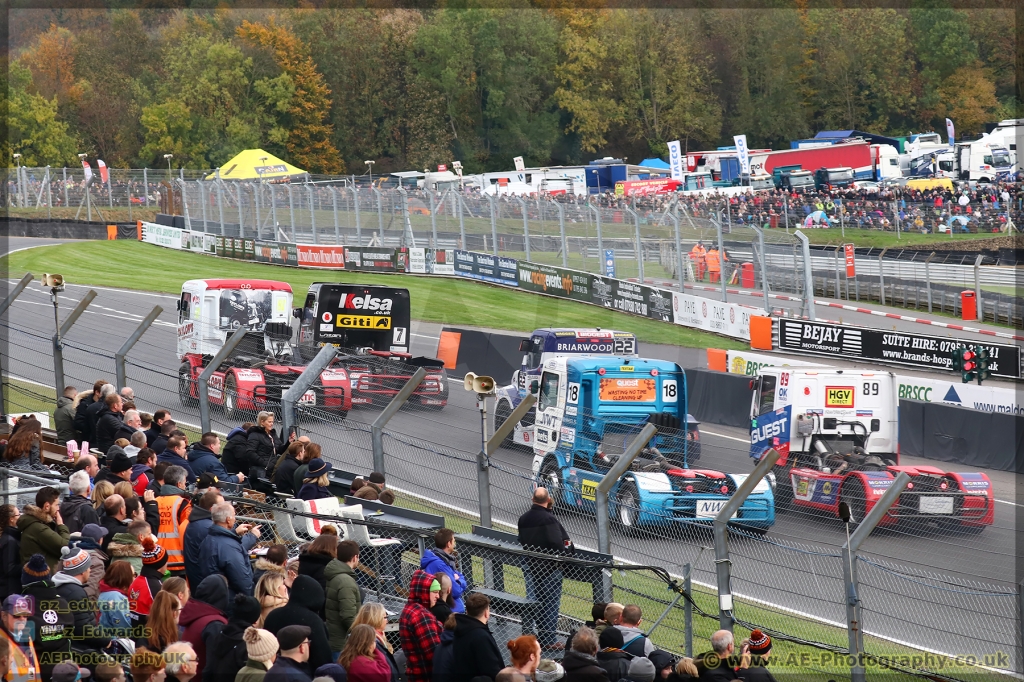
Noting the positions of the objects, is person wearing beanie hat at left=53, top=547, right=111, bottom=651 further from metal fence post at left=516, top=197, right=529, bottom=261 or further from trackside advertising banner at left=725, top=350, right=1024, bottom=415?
metal fence post at left=516, top=197, right=529, bottom=261

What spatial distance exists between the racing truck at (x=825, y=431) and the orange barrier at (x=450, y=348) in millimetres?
9192

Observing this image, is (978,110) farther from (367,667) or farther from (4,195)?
(367,667)

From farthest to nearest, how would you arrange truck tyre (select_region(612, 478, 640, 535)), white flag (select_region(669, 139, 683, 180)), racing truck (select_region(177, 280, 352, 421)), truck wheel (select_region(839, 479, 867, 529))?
white flag (select_region(669, 139, 683, 180)) → racing truck (select_region(177, 280, 352, 421)) → truck wheel (select_region(839, 479, 867, 529)) → truck tyre (select_region(612, 478, 640, 535))

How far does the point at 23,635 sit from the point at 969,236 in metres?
41.2

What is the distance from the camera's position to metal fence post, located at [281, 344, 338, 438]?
12500 mm

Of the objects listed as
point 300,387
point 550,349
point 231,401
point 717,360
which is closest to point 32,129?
point 717,360

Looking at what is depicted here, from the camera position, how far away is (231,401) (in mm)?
15172

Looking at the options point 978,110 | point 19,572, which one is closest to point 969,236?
point 19,572

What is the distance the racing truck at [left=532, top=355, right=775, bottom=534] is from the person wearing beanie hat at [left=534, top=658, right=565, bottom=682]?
21.2ft

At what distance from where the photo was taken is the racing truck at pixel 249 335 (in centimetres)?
1714

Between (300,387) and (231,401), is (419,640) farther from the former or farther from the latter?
(231,401)

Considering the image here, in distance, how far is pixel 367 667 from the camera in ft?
20.5

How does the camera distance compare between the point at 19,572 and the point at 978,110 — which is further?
the point at 978,110

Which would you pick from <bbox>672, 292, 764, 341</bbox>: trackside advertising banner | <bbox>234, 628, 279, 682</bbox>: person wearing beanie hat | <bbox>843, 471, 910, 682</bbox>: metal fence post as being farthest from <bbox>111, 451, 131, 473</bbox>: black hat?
<bbox>672, 292, 764, 341</bbox>: trackside advertising banner
